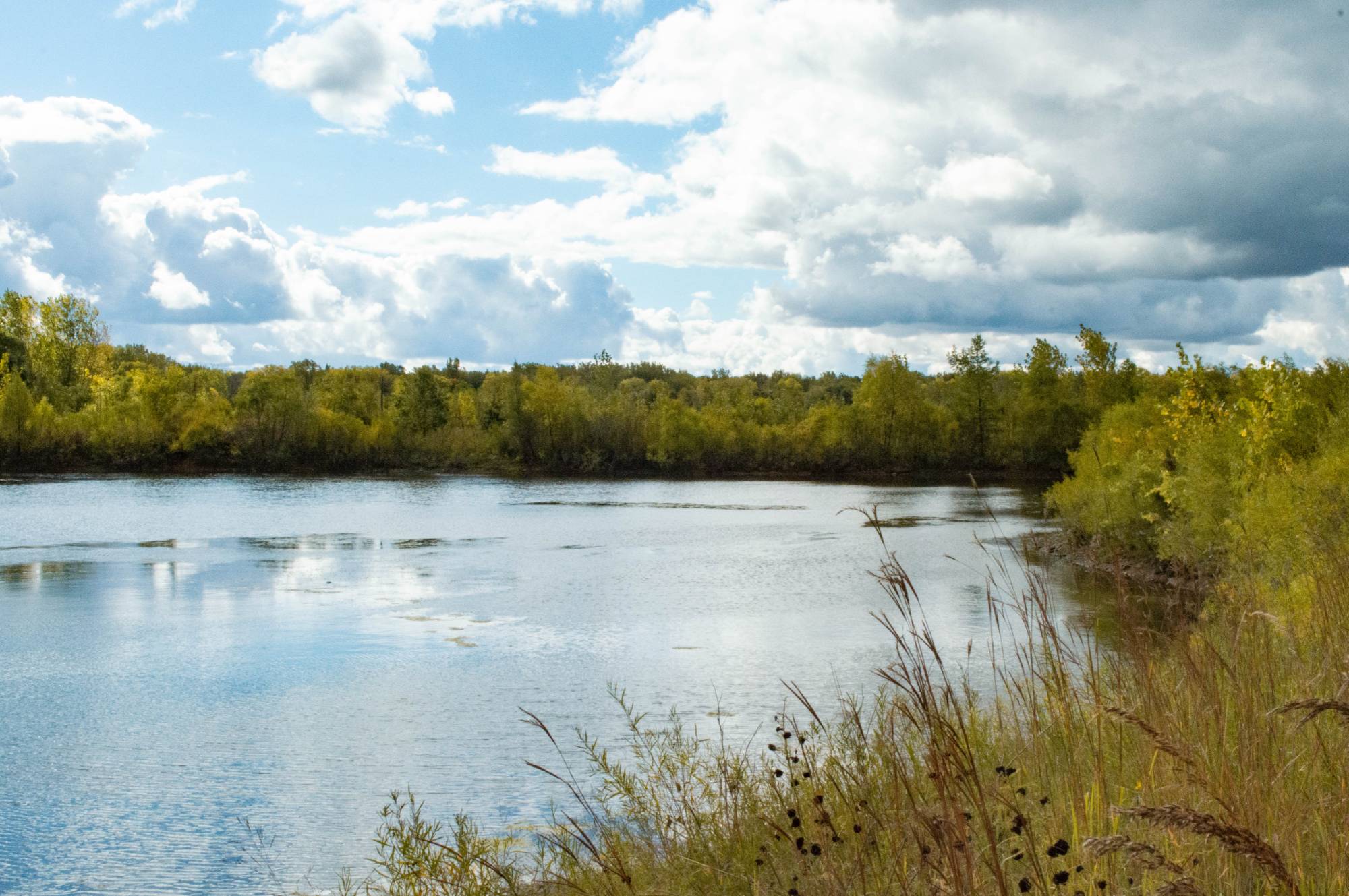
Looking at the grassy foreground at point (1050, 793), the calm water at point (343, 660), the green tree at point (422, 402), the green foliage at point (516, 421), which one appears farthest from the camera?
the green tree at point (422, 402)

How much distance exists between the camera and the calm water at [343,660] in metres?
9.49

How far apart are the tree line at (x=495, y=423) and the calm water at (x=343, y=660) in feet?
142

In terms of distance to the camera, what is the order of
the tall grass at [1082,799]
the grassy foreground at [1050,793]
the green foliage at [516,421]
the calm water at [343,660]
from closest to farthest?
the tall grass at [1082,799] → the grassy foreground at [1050,793] → the calm water at [343,660] → the green foliage at [516,421]

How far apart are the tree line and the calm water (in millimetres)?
43130

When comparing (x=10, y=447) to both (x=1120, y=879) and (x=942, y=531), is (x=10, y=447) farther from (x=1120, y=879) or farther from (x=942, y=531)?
(x=1120, y=879)

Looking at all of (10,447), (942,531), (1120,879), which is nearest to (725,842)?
(1120,879)

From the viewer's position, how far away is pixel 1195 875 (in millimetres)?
3002

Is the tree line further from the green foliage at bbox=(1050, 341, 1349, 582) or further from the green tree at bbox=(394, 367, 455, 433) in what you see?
the green foliage at bbox=(1050, 341, 1349, 582)

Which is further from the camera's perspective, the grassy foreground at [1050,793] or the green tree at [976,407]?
the green tree at [976,407]

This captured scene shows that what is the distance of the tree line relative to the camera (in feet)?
264

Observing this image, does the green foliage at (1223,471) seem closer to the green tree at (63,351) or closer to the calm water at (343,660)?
the calm water at (343,660)

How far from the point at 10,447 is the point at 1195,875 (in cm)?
9345

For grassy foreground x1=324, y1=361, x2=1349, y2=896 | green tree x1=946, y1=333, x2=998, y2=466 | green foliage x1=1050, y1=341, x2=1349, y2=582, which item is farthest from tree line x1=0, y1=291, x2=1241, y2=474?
grassy foreground x1=324, y1=361, x2=1349, y2=896

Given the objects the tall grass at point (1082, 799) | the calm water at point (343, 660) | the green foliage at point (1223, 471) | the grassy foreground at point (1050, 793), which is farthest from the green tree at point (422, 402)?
the tall grass at point (1082, 799)
